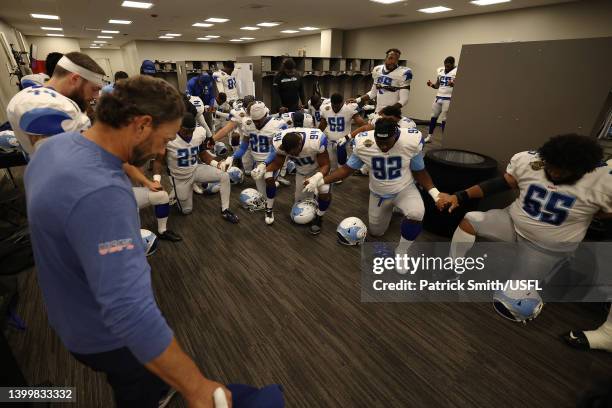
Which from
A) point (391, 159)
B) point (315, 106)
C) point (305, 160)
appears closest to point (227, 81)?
point (315, 106)

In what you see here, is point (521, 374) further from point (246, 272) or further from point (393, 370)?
point (246, 272)

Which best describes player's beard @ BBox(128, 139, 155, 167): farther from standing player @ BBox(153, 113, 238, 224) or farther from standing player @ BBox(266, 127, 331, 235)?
standing player @ BBox(153, 113, 238, 224)

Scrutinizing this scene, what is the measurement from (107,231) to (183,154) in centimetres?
297

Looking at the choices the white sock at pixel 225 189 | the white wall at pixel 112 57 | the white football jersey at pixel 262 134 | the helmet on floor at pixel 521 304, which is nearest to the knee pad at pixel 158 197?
the white sock at pixel 225 189

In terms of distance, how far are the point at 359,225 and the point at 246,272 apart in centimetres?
132

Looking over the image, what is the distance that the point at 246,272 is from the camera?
291cm

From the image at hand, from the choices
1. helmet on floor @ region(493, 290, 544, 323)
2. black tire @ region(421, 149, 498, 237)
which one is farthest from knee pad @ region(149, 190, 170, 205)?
helmet on floor @ region(493, 290, 544, 323)

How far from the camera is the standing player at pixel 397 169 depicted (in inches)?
113

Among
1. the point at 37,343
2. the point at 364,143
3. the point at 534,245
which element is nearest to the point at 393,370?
the point at 534,245

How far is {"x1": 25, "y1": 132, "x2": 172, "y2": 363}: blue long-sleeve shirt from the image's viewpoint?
77 cm

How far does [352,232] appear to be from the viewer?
3.27 meters

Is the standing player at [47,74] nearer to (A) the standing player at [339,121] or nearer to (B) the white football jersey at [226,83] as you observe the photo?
(A) the standing player at [339,121]

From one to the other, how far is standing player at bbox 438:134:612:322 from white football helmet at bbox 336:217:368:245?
888 millimetres

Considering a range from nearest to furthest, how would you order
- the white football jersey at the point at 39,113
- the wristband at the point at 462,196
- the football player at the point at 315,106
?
the white football jersey at the point at 39,113 < the wristband at the point at 462,196 < the football player at the point at 315,106
